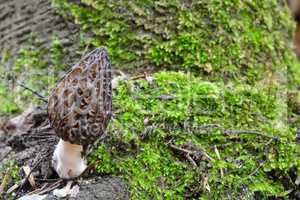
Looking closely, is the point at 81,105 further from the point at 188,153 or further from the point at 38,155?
the point at 188,153

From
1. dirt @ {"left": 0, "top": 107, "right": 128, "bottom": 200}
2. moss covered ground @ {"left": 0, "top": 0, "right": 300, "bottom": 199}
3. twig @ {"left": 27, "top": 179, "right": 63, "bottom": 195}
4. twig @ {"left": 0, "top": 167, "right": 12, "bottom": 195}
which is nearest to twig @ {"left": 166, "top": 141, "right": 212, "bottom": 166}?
moss covered ground @ {"left": 0, "top": 0, "right": 300, "bottom": 199}

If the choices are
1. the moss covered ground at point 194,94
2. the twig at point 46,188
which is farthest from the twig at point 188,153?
the twig at point 46,188

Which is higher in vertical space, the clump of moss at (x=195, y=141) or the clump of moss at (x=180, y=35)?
the clump of moss at (x=180, y=35)

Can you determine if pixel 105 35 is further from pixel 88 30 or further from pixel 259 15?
pixel 259 15

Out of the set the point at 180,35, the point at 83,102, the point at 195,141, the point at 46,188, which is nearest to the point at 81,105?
the point at 83,102

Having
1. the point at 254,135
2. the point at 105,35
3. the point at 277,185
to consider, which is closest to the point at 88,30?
the point at 105,35

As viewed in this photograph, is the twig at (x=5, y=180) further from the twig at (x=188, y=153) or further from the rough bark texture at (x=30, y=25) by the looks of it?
the rough bark texture at (x=30, y=25)
